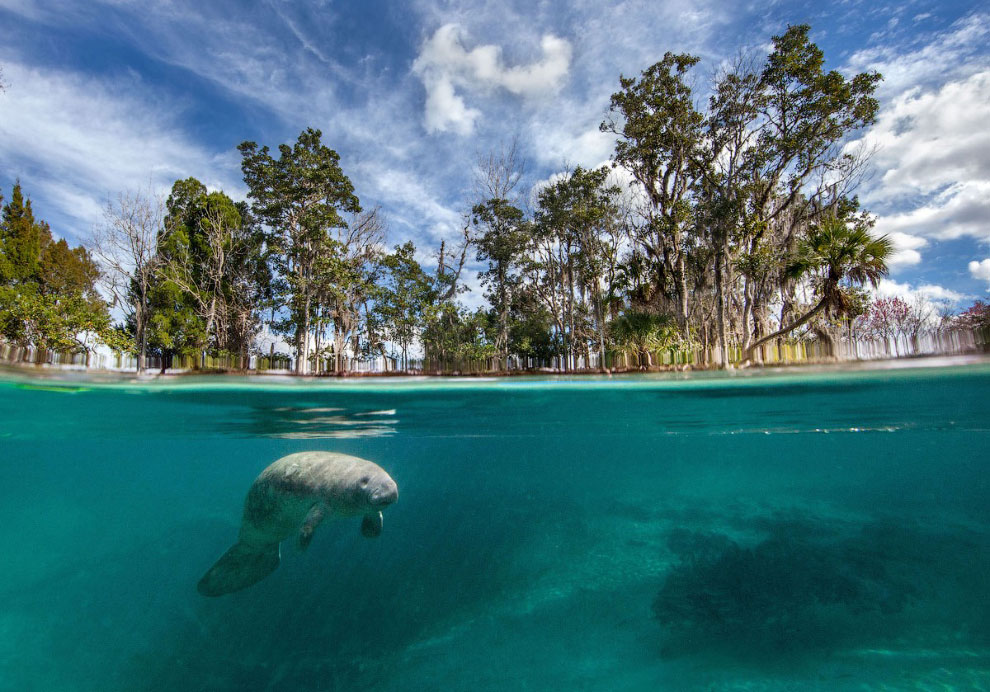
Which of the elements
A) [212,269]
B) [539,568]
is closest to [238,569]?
[539,568]

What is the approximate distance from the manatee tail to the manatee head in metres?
3.05

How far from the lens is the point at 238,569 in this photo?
29.2 ft

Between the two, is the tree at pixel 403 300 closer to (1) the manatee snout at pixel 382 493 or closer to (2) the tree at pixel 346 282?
(2) the tree at pixel 346 282

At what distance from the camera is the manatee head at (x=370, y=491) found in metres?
7.21

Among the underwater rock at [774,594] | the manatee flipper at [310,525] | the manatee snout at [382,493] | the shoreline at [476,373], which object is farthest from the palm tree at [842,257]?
the manatee flipper at [310,525]

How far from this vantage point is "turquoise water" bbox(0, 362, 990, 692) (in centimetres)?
935

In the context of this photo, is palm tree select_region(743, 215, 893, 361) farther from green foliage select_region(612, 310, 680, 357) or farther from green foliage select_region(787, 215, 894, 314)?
green foliage select_region(612, 310, 680, 357)

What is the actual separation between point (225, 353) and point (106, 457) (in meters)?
7.50

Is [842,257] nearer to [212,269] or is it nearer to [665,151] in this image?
[665,151]

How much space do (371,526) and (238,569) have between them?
3.73m

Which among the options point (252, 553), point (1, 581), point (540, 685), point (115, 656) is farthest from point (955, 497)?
point (1, 581)

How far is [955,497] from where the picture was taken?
3431cm

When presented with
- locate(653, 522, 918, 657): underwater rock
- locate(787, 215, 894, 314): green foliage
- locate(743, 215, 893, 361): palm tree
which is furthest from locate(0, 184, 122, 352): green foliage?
locate(787, 215, 894, 314): green foliage

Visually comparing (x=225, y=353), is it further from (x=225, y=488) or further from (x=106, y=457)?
(x=225, y=488)
